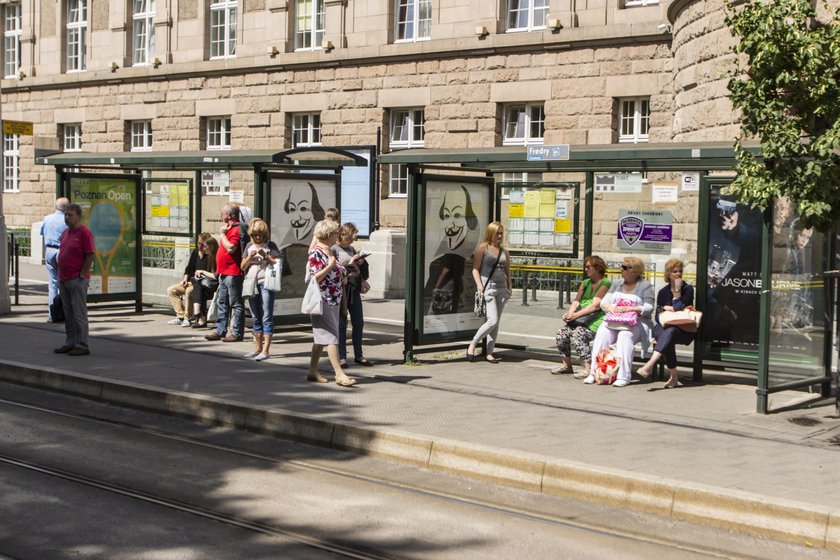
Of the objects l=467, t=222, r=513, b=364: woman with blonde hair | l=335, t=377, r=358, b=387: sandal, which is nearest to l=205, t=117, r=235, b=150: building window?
l=467, t=222, r=513, b=364: woman with blonde hair

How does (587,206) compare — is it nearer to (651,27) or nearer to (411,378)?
(411,378)

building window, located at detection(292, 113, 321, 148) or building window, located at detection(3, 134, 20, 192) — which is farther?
building window, located at detection(3, 134, 20, 192)

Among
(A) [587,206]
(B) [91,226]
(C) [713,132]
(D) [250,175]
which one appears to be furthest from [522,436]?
(D) [250,175]

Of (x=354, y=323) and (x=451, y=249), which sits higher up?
(x=451, y=249)

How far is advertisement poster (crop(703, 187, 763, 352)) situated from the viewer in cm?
1233

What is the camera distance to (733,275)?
1249cm

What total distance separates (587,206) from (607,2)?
38.0ft

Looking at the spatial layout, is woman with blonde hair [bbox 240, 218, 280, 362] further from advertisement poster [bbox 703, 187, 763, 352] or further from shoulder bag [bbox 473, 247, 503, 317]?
advertisement poster [bbox 703, 187, 763, 352]

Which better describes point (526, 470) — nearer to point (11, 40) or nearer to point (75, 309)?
point (75, 309)

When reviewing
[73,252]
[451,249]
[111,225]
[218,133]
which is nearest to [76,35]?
[218,133]

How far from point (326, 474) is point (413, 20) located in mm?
20501

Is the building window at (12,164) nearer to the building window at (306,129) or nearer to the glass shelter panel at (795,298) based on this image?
the building window at (306,129)

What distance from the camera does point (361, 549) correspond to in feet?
22.5

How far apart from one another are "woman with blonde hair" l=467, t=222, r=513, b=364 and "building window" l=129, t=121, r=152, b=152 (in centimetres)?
2239
